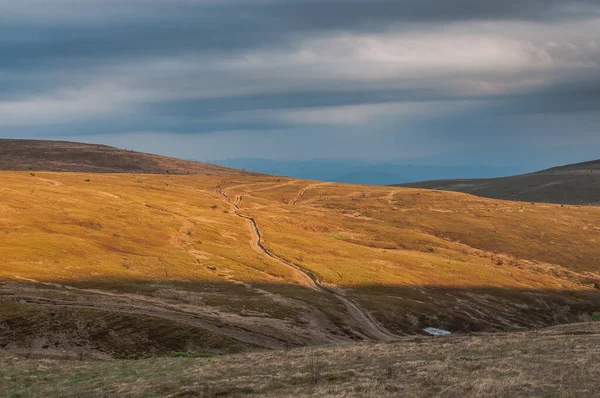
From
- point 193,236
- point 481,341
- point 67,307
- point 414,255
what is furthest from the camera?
point 414,255

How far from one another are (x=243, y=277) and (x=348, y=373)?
55724mm

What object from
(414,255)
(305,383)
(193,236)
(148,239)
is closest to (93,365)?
(305,383)

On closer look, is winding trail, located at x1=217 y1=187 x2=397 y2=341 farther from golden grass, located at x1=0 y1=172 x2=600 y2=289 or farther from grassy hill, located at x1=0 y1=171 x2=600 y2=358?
golden grass, located at x1=0 y1=172 x2=600 y2=289

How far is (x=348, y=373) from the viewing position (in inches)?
1180

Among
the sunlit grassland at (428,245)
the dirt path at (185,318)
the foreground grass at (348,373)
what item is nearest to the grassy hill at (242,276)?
the dirt path at (185,318)

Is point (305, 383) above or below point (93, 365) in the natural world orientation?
above

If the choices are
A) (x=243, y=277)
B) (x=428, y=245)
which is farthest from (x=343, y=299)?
(x=428, y=245)

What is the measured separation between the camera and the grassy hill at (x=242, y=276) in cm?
5334

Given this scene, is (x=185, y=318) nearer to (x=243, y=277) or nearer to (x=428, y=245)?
(x=243, y=277)

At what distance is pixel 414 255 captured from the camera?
408ft

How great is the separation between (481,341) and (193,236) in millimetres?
74354

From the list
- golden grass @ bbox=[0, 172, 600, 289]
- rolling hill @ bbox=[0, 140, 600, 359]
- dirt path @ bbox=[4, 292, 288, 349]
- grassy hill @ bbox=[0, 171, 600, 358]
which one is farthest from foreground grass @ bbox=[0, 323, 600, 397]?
golden grass @ bbox=[0, 172, 600, 289]

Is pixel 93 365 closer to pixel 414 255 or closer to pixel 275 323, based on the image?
pixel 275 323

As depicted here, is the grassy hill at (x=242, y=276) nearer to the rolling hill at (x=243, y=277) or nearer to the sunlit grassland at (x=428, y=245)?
the rolling hill at (x=243, y=277)
